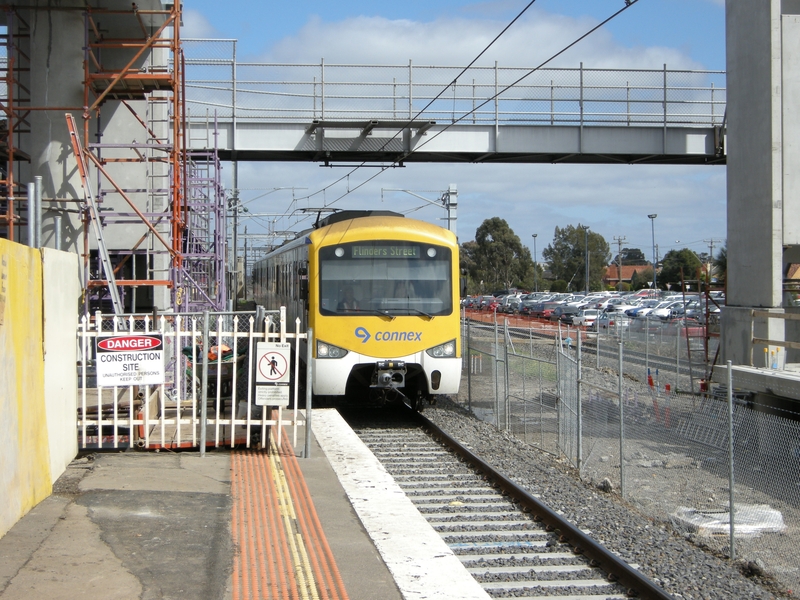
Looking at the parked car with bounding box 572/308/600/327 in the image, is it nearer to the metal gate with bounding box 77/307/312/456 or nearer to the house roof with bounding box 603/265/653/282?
the metal gate with bounding box 77/307/312/456

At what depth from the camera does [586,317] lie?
45.6 m

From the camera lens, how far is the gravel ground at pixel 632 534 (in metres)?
6.63

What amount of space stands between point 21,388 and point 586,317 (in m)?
41.1

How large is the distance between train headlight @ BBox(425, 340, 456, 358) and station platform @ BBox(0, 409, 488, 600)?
15.8 feet

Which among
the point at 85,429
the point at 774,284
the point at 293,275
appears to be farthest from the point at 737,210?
the point at 85,429

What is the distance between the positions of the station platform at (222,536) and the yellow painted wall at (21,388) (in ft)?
0.71

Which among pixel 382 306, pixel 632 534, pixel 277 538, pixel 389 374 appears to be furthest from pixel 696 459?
pixel 277 538

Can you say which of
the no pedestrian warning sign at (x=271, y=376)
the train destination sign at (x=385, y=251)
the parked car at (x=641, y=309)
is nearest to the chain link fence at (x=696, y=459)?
the train destination sign at (x=385, y=251)

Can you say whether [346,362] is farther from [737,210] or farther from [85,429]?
[737,210]

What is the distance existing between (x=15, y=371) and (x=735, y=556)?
654cm

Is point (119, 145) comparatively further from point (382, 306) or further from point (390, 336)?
point (390, 336)

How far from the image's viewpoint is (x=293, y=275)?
1623 centimetres

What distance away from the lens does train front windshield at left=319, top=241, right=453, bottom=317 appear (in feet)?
45.3

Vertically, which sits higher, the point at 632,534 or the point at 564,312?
the point at 564,312
